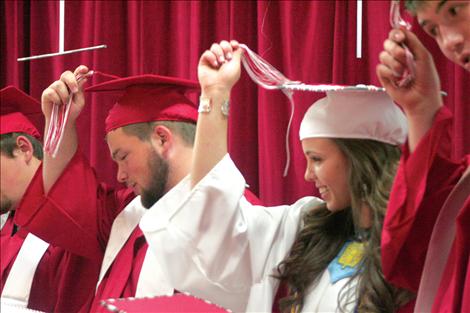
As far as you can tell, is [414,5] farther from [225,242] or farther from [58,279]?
[58,279]

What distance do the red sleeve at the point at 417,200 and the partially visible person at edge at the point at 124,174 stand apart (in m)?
0.71

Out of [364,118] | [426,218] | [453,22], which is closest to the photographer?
[453,22]

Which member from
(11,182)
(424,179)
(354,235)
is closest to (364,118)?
(354,235)

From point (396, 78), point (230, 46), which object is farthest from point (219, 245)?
point (396, 78)

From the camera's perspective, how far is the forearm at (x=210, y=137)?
1710 mm

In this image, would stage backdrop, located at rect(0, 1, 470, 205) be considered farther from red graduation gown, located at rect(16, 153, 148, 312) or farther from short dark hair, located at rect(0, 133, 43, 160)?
red graduation gown, located at rect(16, 153, 148, 312)

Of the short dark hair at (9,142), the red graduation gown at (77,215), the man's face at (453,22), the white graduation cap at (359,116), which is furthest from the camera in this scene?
the short dark hair at (9,142)

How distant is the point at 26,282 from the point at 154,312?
1143 millimetres

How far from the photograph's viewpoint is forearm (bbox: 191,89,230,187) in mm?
1710

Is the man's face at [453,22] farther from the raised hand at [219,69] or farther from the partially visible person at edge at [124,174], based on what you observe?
the partially visible person at edge at [124,174]

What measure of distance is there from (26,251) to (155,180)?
0.58 meters

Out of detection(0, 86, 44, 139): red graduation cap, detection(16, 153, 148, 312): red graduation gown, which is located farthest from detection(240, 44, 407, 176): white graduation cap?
detection(0, 86, 44, 139): red graduation cap

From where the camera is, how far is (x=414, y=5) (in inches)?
46.9

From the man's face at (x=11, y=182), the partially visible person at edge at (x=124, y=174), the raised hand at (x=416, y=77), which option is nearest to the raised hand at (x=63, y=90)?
the partially visible person at edge at (x=124, y=174)
